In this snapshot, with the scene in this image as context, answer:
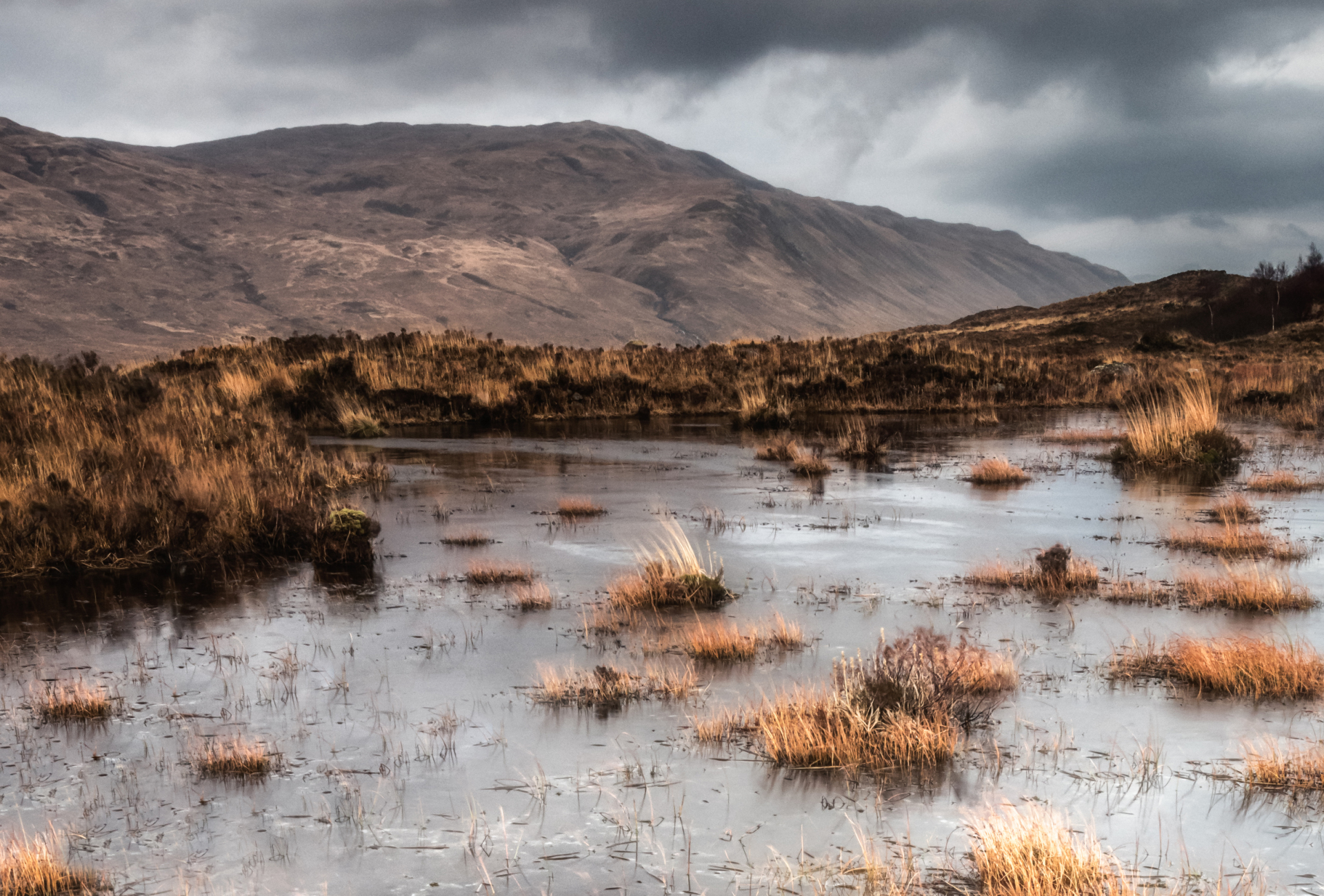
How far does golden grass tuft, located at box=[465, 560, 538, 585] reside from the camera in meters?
9.70

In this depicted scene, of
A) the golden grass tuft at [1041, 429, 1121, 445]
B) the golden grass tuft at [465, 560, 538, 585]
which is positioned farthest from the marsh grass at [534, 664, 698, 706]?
the golden grass tuft at [1041, 429, 1121, 445]

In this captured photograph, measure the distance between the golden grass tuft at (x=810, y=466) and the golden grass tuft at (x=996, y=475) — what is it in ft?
7.30

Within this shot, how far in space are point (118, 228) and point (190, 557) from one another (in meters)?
190

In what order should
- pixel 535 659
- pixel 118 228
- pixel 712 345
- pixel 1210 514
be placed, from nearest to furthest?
pixel 535 659, pixel 1210 514, pixel 712 345, pixel 118 228

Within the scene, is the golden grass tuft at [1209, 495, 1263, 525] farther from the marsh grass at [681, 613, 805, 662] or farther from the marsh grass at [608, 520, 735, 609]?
the marsh grass at [681, 613, 805, 662]

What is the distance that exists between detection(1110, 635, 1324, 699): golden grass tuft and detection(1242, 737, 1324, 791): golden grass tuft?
1.16 m

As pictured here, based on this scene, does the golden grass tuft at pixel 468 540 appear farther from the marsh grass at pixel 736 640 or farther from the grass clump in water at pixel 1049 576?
the grass clump in water at pixel 1049 576

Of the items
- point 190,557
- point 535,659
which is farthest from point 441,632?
point 190,557

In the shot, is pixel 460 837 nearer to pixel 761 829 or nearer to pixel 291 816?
pixel 291 816

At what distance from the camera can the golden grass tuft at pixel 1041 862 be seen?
393cm

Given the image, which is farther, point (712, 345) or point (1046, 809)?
point (712, 345)

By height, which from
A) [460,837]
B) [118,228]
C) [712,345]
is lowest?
[460,837]

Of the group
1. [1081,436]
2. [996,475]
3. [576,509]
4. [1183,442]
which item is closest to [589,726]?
[576,509]

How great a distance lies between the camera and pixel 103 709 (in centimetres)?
629
